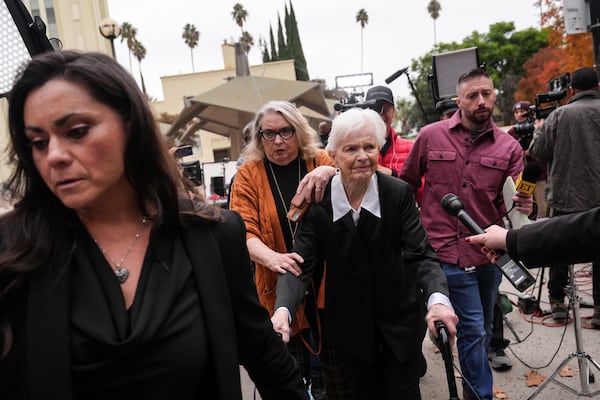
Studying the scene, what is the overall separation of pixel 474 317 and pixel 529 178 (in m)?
1.06

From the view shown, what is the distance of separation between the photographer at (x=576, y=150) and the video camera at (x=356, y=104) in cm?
175

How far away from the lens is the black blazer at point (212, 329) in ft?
4.01

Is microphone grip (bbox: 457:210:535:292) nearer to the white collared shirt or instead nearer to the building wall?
the white collared shirt

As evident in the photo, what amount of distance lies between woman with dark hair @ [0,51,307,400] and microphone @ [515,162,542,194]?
2.17 metres

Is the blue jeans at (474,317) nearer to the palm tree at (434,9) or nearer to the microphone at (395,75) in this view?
the microphone at (395,75)

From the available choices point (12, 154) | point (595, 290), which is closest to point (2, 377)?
point (12, 154)

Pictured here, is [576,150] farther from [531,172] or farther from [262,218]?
[262,218]

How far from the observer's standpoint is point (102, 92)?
1376 mm

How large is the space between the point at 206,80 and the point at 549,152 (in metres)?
41.8

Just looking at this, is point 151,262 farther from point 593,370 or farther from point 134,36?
point 134,36

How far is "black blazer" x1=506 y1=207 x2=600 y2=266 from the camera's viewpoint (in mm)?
2182

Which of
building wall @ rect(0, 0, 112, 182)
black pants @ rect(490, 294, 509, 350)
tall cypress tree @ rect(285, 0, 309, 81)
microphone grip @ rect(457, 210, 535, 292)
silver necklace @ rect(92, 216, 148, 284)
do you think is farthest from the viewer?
tall cypress tree @ rect(285, 0, 309, 81)

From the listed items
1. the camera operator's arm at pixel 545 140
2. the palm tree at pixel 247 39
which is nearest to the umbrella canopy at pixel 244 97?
the camera operator's arm at pixel 545 140

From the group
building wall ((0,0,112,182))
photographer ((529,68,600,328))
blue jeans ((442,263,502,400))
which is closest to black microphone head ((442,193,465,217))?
blue jeans ((442,263,502,400))
